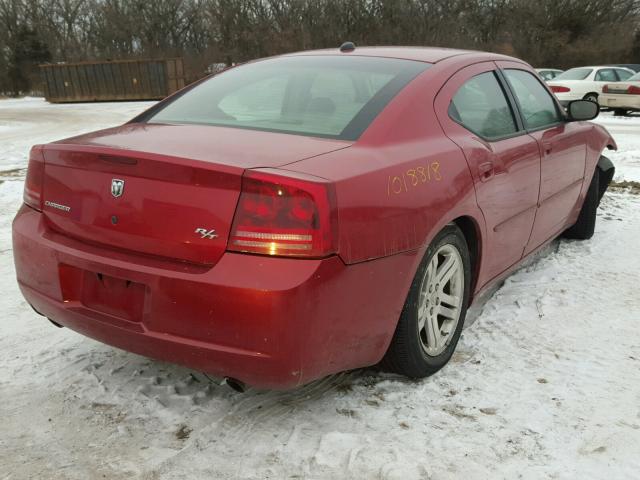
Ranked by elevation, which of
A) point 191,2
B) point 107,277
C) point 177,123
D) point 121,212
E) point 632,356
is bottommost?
point 632,356

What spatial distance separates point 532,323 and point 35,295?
2.49 meters

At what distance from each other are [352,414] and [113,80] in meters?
29.1

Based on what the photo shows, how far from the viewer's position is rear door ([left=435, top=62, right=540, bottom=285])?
2.85 meters

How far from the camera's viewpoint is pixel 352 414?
8.07 ft

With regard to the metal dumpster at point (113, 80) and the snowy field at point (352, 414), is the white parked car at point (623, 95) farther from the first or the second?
the metal dumpster at point (113, 80)

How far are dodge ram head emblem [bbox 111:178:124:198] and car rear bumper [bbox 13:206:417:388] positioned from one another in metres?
0.21

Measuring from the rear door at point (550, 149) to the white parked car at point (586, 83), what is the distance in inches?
579

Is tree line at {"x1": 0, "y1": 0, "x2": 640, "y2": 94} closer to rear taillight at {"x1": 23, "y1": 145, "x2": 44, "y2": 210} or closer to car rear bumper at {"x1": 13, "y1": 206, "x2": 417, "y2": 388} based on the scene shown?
rear taillight at {"x1": 23, "y1": 145, "x2": 44, "y2": 210}

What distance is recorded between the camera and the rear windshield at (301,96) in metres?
2.59

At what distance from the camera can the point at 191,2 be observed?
149 ft

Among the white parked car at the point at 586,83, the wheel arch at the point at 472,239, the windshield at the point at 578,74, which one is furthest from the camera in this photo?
the windshield at the point at 578,74

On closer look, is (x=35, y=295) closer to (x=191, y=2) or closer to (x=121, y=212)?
(x=121, y=212)

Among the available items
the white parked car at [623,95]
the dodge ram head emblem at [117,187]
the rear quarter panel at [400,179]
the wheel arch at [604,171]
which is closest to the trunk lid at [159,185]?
the dodge ram head emblem at [117,187]

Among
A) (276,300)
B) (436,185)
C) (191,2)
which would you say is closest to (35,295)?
(276,300)
